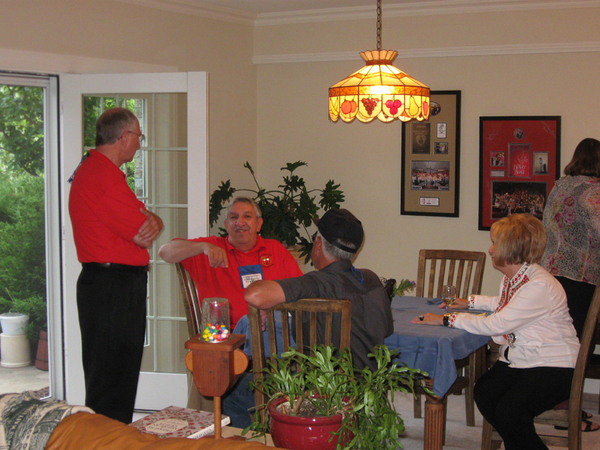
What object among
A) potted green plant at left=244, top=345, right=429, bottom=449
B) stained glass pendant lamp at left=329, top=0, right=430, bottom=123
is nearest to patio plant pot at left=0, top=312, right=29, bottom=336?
stained glass pendant lamp at left=329, top=0, right=430, bottom=123

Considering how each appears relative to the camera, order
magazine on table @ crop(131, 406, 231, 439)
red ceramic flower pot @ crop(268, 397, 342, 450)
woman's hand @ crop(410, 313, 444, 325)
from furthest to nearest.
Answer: woman's hand @ crop(410, 313, 444, 325)
magazine on table @ crop(131, 406, 231, 439)
red ceramic flower pot @ crop(268, 397, 342, 450)

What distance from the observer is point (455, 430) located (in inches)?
142

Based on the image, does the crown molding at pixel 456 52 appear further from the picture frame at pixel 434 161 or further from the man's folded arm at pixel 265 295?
the man's folded arm at pixel 265 295

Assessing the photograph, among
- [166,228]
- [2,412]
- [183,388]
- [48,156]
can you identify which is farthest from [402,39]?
[2,412]

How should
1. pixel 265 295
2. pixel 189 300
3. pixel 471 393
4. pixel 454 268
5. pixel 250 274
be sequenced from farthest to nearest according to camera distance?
pixel 454 268 → pixel 471 393 → pixel 250 274 → pixel 189 300 → pixel 265 295

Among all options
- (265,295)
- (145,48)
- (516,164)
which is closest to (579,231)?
(516,164)

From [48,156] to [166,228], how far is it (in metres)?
0.91

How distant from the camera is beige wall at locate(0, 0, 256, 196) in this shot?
3633 mm

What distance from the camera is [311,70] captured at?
201 inches

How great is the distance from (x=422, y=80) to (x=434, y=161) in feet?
2.03

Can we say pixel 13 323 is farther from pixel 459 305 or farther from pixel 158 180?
pixel 459 305

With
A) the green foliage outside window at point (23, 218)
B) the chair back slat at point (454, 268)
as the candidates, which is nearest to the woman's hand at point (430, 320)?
the chair back slat at point (454, 268)

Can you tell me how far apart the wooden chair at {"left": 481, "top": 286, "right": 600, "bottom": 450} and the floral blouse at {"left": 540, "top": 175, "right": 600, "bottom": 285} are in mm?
1037

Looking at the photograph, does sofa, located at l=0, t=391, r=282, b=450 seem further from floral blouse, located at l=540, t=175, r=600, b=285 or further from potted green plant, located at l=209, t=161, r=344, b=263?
potted green plant, located at l=209, t=161, r=344, b=263
